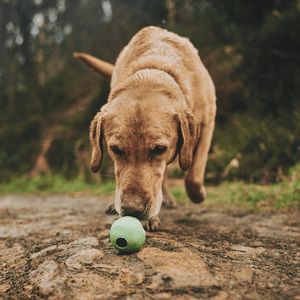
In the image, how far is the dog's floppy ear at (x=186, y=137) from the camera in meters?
2.88

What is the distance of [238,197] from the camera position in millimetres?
4461

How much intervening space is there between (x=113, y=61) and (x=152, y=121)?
312 inches

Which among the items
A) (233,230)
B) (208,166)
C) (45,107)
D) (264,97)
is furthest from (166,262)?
(45,107)

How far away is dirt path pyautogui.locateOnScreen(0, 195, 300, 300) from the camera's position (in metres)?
1.52

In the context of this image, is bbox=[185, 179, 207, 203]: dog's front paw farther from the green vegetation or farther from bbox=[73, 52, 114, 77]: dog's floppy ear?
the green vegetation

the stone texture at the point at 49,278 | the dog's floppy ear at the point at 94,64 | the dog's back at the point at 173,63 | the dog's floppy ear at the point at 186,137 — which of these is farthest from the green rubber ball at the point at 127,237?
the dog's floppy ear at the point at 94,64

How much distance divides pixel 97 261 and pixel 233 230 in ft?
4.83

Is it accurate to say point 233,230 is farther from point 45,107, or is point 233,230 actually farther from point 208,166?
point 45,107

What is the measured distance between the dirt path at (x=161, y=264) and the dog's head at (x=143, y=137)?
35 centimetres

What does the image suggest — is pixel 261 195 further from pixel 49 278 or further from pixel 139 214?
pixel 49 278

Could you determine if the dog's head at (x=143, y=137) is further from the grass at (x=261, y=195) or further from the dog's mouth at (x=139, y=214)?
the grass at (x=261, y=195)

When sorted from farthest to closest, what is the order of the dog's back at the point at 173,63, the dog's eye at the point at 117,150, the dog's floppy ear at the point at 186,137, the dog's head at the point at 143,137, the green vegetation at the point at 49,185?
the green vegetation at the point at 49,185 < the dog's back at the point at 173,63 < the dog's floppy ear at the point at 186,137 < the dog's eye at the point at 117,150 < the dog's head at the point at 143,137

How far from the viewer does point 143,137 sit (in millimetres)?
2541

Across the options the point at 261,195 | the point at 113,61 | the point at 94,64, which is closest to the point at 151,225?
the point at 261,195
